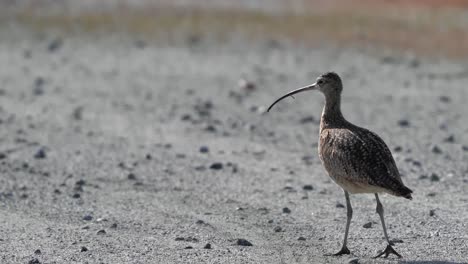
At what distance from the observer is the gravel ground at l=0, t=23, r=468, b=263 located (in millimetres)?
10023

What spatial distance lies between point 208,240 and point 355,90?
10.1 metres

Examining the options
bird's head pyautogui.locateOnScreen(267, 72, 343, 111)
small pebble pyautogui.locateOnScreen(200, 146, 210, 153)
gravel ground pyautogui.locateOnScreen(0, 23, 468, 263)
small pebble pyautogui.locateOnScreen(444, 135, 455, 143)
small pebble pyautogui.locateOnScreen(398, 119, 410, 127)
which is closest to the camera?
gravel ground pyautogui.locateOnScreen(0, 23, 468, 263)

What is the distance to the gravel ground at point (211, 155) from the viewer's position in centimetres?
1002

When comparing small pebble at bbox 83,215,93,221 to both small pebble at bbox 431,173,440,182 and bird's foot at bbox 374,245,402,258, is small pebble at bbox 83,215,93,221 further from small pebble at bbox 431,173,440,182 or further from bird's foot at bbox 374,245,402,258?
small pebble at bbox 431,173,440,182

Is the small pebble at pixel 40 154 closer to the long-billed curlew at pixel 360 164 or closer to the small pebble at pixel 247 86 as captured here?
the long-billed curlew at pixel 360 164

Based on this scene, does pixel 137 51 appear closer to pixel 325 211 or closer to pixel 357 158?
pixel 325 211

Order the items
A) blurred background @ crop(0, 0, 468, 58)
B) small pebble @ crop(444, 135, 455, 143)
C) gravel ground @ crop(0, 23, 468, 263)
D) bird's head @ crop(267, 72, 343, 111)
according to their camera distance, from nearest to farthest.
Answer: gravel ground @ crop(0, 23, 468, 263)
bird's head @ crop(267, 72, 343, 111)
small pebble @ crop(444, 135, 455, 143)
blurred background @ crop(0, 0, 468, 58)

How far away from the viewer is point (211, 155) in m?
14.3

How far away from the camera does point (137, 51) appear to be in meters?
25.1

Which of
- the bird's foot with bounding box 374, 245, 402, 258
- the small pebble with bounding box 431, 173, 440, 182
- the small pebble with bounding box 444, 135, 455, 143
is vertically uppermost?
the small pebble with bounding box 444, 135, 455, 143

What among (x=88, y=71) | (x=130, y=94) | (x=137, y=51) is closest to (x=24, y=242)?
(x=130, y=94)

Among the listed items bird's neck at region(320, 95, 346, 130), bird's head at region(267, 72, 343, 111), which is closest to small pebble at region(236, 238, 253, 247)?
bird's neck at region(320, 95, 346, 130)

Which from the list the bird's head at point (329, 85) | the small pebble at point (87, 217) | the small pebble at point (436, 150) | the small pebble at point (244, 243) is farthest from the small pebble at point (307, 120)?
the small pebble at point (244, 243)

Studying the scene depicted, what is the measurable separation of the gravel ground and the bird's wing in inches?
24.6
